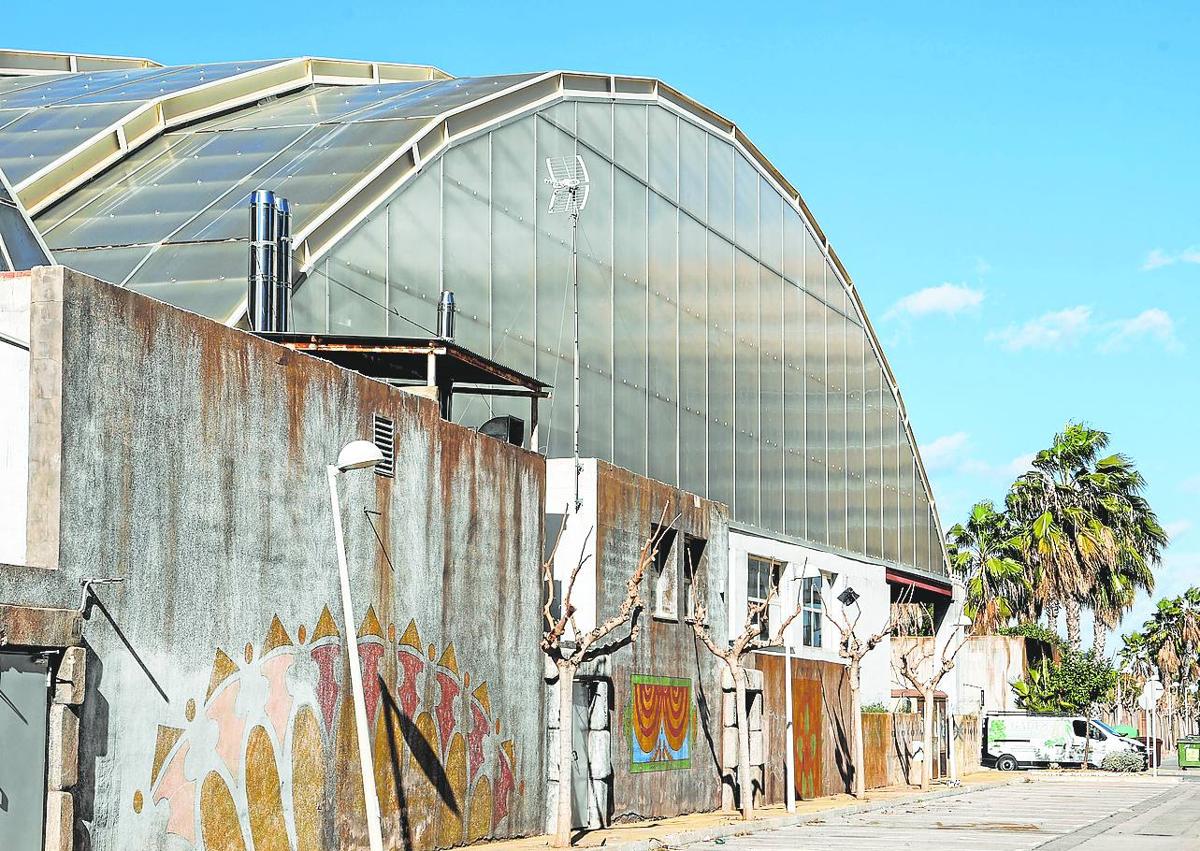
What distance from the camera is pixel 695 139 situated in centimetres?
4300

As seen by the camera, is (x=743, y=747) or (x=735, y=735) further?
(x=735, y=735)

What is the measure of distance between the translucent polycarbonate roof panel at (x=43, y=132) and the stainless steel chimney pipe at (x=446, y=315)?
884 centimetres

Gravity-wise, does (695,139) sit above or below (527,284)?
above

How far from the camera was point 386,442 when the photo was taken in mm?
21203

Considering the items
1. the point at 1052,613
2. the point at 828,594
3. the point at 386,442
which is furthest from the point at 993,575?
the point at 386,442

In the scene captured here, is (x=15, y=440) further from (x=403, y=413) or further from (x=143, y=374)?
(x=403, y=413)

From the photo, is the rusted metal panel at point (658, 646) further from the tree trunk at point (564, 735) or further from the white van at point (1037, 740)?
the white van at point (1037, 740)

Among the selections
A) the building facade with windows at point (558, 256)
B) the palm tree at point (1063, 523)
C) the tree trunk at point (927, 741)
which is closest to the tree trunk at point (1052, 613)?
the palm tree at point (1063, 523)

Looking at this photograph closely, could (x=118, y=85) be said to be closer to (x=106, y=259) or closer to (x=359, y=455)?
(x=106, y=259)

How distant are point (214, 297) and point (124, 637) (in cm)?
1246

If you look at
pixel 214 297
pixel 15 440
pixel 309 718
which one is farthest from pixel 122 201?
pixel 15 440

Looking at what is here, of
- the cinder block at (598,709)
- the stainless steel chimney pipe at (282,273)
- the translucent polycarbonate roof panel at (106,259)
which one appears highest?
the translucent polycarbonate roof panel at (106,259)

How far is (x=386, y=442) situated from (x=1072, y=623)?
157ft

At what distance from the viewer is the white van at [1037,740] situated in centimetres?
5725
